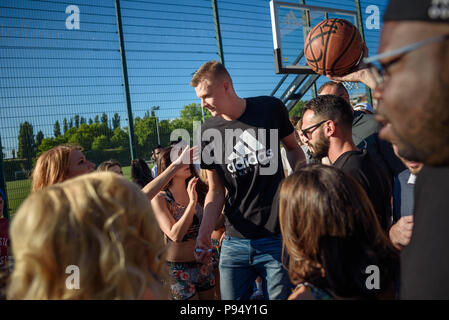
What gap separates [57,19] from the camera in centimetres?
597

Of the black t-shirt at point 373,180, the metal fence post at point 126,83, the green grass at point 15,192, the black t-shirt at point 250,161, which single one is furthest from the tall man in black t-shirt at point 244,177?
the green grass at point 15,192

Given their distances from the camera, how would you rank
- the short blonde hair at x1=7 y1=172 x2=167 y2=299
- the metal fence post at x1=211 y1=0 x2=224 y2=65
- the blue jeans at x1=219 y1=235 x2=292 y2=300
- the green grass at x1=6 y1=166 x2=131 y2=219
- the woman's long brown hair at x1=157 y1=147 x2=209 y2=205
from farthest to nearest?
the metal fence post at x1=211 y1=0 x2=224 y2=65, the green grass at x1=6 y1=166 x2=131 y2=219, the woman's long brown hair at x1=157 y1=147 x2=209 y2=205, the blue jeans at x1=219 y1=235 x2=292 y2=300, the short blonde hair at x1=7 y1=172 x2=167 y2=299

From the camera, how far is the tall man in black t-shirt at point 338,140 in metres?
2.18

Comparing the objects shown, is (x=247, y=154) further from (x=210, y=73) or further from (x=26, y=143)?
(x=26, y=143)

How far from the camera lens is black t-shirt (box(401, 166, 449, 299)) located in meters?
0.83

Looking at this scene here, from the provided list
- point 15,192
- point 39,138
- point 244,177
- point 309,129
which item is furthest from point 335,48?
point 15,192

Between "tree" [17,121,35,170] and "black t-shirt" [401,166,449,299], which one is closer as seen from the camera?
"black t-shirt" [401,166,449,299]

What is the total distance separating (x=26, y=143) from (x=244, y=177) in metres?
4.75

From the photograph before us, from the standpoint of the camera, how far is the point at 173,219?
318 cm

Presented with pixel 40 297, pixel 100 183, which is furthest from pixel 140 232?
pixel 40 297

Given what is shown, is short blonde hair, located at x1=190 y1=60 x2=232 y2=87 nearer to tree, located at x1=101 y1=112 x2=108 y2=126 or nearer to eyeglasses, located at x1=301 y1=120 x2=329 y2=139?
eyeglasses, located at x1=301 y1=120 x2=329 y2=139

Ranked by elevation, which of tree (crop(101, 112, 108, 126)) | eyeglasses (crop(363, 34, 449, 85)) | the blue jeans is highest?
tree (crop(101, 112, 108, 126))

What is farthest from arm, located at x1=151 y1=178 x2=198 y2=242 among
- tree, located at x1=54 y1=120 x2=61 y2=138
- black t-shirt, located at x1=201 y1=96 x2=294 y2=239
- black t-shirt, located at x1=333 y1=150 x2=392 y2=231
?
tree, located at x1=54 y1=120 x2=61 y2=138

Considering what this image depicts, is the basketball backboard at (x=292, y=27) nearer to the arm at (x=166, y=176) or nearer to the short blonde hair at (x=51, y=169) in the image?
the arm at (x=166, y=176)
